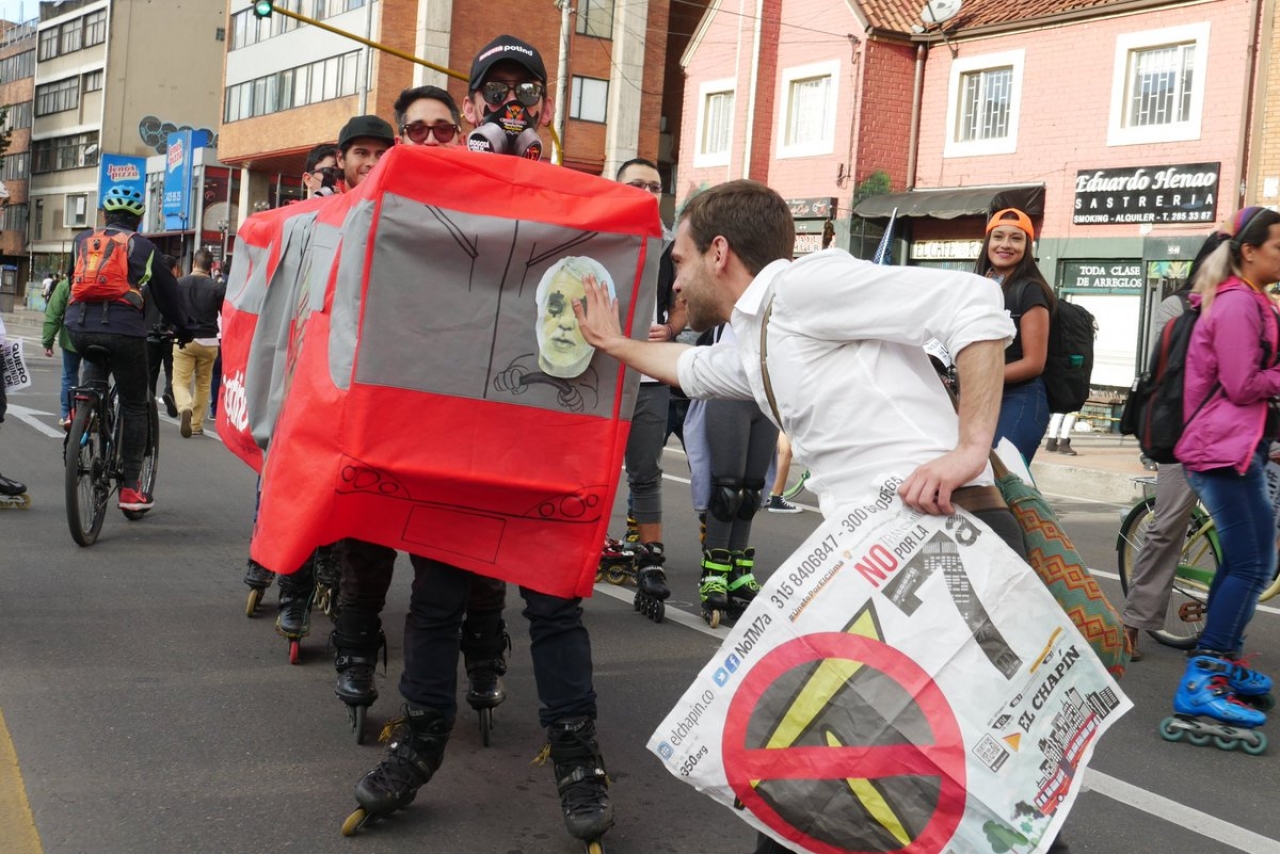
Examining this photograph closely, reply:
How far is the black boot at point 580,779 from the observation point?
11.7 ft

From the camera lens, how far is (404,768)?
12.3ft

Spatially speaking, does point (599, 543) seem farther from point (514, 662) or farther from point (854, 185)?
point (854, 185)

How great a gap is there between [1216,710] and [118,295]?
241 inches

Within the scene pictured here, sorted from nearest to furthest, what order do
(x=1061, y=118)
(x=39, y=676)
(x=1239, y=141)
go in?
(x=39, y=676)
(x=1239, y=141)
(x=1061, y=118)

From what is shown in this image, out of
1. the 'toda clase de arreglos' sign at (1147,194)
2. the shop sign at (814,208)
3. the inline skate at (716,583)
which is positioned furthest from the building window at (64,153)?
the inline skate at (716,583)

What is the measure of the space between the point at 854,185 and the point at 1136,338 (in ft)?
24.0

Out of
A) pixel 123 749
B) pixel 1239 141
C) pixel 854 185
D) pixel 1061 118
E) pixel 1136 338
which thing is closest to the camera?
pixel 123 749

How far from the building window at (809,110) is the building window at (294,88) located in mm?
18414

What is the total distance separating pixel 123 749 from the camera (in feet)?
14.3

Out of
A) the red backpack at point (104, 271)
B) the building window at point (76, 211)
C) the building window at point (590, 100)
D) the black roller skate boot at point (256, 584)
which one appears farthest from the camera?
the building window at point (76, 211)

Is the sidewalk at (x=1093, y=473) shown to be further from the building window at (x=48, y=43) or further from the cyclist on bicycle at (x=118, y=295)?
the building window at (x=48, y=43)

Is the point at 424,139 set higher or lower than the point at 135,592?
higher

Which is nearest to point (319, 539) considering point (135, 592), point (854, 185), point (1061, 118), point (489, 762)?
point (489, 762)

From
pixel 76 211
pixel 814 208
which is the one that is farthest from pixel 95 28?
pixel 814 208
